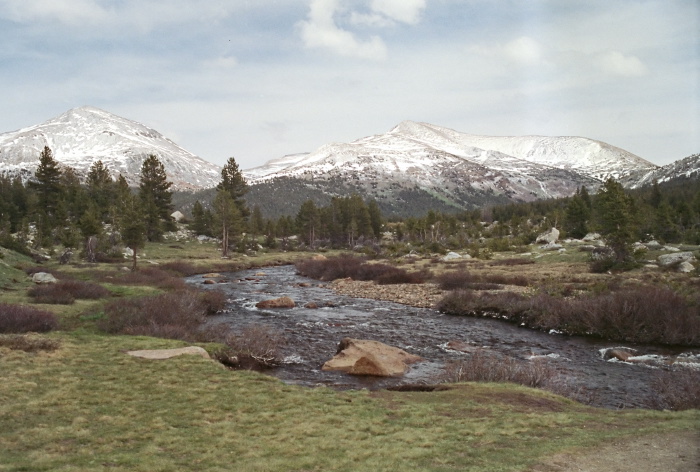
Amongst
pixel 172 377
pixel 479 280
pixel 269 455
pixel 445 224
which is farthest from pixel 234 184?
pixel 269 455

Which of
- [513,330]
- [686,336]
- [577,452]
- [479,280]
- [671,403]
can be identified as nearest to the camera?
[577,452]

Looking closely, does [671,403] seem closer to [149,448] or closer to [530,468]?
[530,468]

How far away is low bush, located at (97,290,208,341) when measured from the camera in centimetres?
2267

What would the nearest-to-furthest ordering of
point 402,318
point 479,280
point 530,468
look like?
point 530,468 < point 402,318 < point 479,280

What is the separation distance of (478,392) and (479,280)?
3015cm

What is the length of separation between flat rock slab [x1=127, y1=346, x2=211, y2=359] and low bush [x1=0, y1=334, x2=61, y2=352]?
2.90 meters

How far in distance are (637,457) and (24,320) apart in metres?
23.6

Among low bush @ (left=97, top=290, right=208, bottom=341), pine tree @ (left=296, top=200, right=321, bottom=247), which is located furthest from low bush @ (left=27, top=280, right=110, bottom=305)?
pine tree @ (left=296, top=200, right=321, bottom=247)

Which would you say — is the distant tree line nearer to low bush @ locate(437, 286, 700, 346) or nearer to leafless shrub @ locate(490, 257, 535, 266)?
leafless shrub @ locate(490, 257, 535, 266)

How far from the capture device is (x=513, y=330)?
28.1 metres

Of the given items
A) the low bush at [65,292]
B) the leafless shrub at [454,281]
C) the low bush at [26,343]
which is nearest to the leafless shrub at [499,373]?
the low bush at [26,343]

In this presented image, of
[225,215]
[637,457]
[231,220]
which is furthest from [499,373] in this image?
[225,215]

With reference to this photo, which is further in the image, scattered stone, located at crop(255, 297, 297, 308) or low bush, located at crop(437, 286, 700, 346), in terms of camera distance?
scattered stone, located at crop(255, 297, 297, 308)

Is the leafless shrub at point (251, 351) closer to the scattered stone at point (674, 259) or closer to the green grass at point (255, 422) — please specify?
the green grass at point (255, 422)
